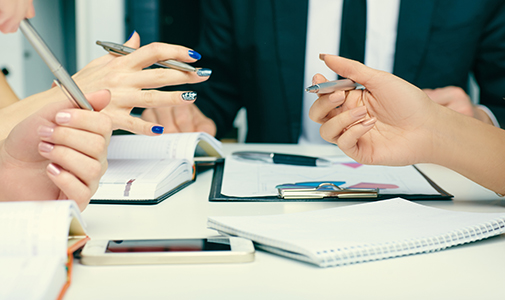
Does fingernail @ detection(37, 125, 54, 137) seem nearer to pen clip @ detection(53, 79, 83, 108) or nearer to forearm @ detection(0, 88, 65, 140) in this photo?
pen clip @ detection(53, 79, 83, 108)

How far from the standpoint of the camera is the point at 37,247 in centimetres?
35

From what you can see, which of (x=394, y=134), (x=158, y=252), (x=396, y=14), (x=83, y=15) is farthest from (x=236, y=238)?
(x=83, y=15)

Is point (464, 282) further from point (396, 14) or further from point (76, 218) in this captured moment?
point (396, 14)

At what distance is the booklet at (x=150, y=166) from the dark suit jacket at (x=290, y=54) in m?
0.52

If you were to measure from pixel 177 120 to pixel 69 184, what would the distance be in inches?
25.6

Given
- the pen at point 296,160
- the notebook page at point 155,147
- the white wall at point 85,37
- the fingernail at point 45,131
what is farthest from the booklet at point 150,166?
the white wall at point 85,37

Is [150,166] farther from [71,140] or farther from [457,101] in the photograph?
[457,101]

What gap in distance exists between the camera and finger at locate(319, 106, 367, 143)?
0.57 m

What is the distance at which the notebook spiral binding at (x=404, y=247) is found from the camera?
1.26ft

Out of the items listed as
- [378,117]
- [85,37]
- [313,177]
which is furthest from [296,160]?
[85,37]

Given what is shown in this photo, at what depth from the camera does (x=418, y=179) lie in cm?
75

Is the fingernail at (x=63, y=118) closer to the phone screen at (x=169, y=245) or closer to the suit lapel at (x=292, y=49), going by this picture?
the phone screen at (x=169, y=245)

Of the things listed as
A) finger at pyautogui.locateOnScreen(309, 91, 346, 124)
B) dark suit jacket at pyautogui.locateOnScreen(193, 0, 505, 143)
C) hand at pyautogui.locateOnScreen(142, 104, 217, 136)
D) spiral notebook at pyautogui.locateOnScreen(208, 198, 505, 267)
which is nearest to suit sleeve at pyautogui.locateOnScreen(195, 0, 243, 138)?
dark suit jacket at pyautogui.locateOnScreen(193, 0, 505, 143)

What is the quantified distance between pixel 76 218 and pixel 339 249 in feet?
0.84
